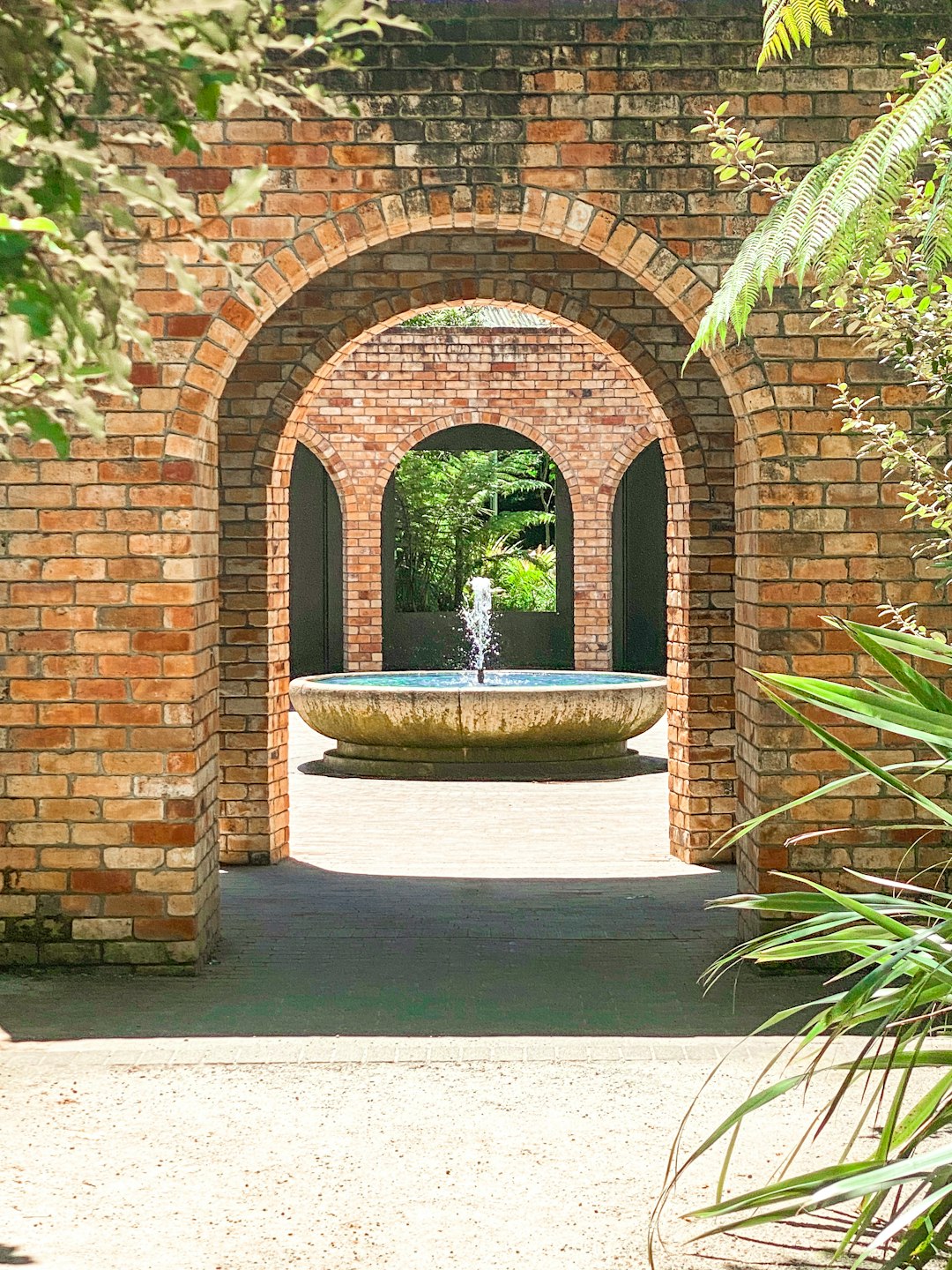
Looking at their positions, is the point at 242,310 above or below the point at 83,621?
above

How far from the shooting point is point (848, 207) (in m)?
3.51

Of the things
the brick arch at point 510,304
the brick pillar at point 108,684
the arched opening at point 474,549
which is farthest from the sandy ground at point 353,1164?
the arched opening at point 474,549

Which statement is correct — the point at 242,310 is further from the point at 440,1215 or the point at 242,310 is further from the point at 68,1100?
the point at 440,1215

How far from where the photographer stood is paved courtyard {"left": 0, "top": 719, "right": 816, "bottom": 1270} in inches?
148

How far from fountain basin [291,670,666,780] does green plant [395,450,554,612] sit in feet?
25.5

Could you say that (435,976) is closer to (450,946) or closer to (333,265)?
(450,946)

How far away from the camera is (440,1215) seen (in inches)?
A: 152

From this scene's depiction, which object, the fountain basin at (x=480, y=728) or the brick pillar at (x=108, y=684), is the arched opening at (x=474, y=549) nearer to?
the fountain basin at (x=480, y=728)

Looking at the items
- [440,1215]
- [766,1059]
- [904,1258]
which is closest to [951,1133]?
[766,1059]

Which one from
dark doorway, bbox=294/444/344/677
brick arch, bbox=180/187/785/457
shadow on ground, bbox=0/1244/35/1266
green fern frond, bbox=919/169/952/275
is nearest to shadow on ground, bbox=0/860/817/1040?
shadow on ground, bbox=0/1244/35/1266

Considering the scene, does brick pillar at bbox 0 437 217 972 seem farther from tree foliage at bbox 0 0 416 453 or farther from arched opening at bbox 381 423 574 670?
arched opening at bbox 381 423 574 670

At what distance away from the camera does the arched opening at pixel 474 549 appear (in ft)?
62.6

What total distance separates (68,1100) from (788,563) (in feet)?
10.4

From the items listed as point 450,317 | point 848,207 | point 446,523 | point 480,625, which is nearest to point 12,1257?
point 848,207
